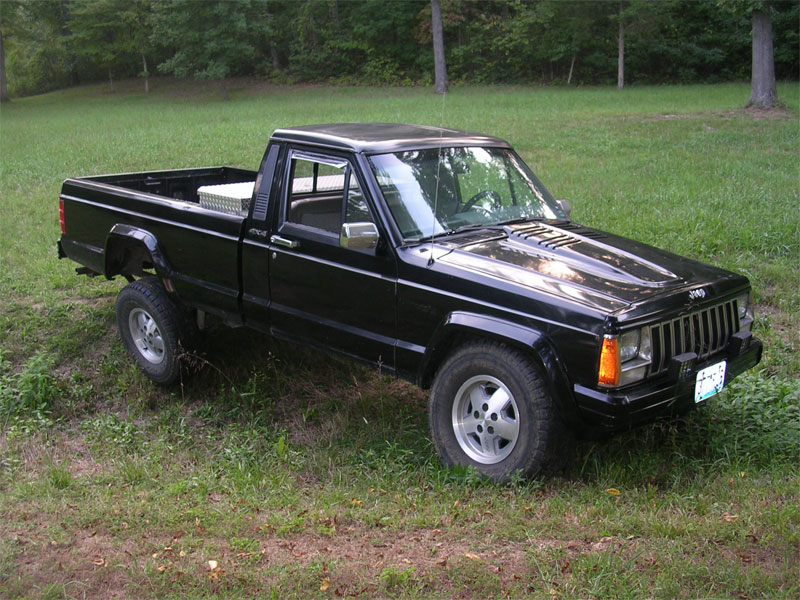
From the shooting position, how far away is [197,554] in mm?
3859

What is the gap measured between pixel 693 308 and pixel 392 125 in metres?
2.70

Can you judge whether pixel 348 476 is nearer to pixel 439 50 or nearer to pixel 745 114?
pixel 745 114

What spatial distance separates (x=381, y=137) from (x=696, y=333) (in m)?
2.41

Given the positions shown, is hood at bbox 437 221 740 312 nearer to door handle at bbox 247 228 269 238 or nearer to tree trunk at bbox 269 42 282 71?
door handle at bbox 247 228 269 238

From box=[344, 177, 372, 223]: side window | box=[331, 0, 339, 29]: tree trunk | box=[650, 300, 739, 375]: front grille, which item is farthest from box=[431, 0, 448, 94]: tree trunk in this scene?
box=[650, 300, 739, 375]: front grille

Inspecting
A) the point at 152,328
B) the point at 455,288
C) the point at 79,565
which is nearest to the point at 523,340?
the point at 455,288

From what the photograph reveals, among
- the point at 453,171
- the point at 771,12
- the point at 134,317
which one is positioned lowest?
the point at 134,317

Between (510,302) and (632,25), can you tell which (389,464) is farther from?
(632,25)

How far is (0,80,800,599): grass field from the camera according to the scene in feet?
11.7

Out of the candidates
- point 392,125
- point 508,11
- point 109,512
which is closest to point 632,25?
point 508,11

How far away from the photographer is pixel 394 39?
50.9 m

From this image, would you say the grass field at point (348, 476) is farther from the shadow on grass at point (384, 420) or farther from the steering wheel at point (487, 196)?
the steering wheel at point (487, 196)

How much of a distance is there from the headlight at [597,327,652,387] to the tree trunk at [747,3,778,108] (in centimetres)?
1948

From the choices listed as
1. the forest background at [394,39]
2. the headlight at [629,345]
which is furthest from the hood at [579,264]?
the forest background at [394,39]
